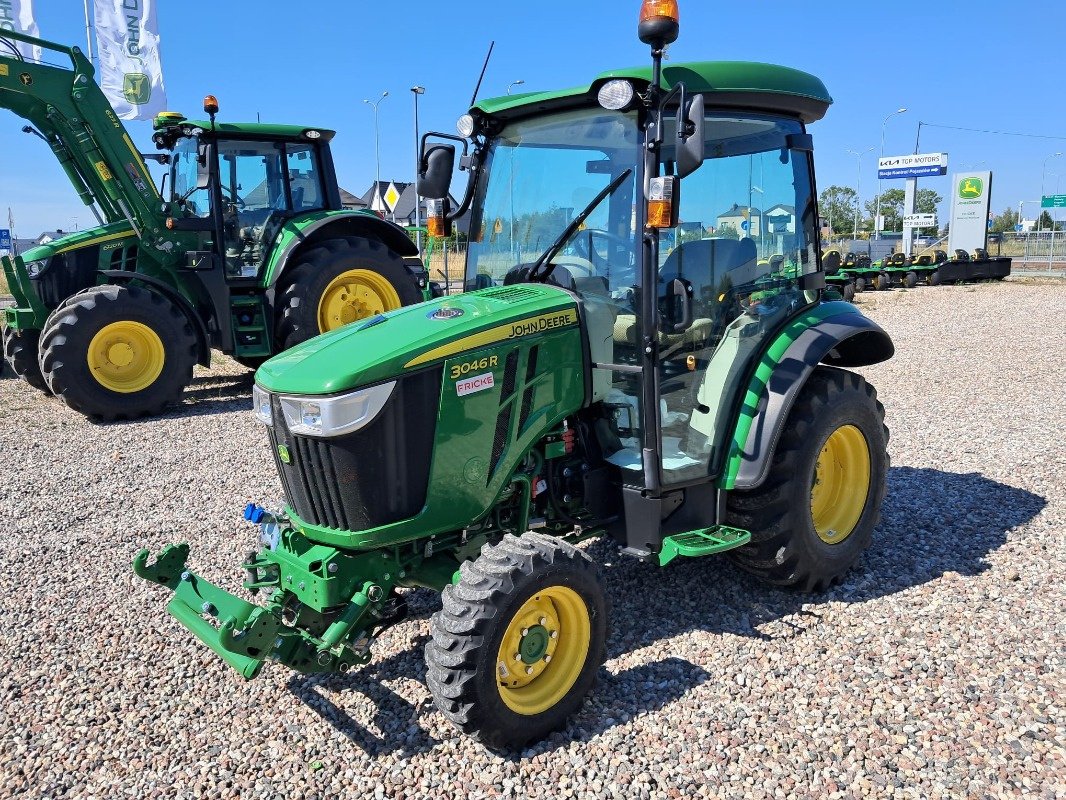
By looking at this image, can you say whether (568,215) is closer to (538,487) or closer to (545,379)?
(545,379)

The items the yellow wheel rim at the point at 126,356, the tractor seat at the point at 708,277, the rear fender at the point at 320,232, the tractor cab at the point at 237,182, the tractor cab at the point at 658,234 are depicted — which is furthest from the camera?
the rear fender at the point at 320,232

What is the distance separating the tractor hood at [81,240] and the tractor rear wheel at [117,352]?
0.78 metres

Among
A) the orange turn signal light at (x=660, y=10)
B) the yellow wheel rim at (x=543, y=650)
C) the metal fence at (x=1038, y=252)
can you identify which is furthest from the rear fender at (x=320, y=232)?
the metal fence at (x=1038, y=252)

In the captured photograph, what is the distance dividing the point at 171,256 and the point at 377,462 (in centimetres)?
683

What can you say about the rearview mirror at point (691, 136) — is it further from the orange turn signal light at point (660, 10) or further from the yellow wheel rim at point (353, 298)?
the yellow wheel rim at point (353, 298)

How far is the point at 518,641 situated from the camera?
2.99 meters

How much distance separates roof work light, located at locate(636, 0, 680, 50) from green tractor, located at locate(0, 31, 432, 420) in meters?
5.95

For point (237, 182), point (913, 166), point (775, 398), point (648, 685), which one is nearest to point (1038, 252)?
point (913, 166)

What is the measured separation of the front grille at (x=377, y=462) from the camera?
3.05m

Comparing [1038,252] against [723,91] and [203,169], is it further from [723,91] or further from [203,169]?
[723,91]

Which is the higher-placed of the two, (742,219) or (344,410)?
(742,219)

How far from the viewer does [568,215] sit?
3705mm

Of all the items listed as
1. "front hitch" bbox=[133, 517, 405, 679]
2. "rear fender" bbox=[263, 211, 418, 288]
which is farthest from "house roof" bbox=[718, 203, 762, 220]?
"rear fender" bbox=[263, 211, 418, 288]

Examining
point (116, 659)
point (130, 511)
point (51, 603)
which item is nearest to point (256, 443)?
point (130, 511)
